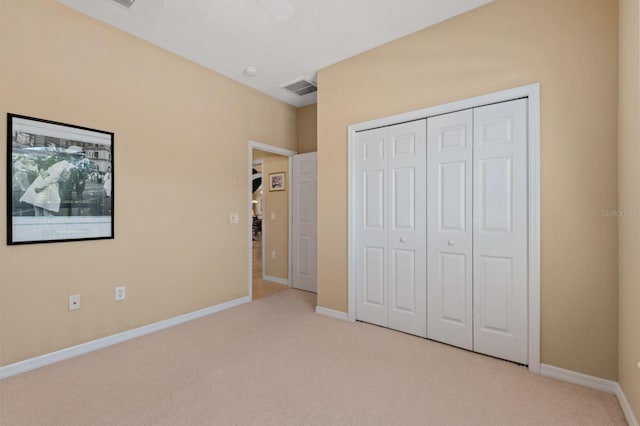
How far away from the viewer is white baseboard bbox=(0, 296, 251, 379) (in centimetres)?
217

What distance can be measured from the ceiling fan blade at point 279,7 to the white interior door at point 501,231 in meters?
1.70

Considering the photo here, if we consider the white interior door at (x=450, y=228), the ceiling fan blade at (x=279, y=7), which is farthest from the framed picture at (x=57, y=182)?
the white interior door at (x=450, y=228)

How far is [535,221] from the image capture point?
2.16 metres

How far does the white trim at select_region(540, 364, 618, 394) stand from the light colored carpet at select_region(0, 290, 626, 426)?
2.1 inches

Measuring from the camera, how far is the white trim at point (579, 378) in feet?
6.32

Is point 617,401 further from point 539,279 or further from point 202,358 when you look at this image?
point 202,358

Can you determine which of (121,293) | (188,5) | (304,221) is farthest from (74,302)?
(304,221)

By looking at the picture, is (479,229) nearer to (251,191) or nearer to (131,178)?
(251,191)

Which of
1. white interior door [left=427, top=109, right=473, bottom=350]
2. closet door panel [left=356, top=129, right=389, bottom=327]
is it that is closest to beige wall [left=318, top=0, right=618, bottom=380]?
white interior door [left=427, top=109, right=473, bottom=350]

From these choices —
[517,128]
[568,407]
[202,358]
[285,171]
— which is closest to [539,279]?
[568,407]

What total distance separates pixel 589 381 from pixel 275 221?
412cm

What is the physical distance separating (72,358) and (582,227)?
3999mm

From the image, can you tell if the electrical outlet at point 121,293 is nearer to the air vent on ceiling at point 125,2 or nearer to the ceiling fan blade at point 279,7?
the air vent on ceiling at point 125,2

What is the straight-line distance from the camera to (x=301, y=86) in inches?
156
